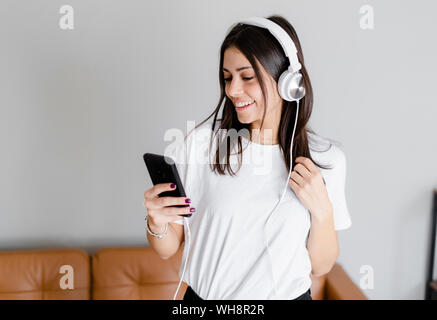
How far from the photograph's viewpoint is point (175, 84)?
4.75 ft

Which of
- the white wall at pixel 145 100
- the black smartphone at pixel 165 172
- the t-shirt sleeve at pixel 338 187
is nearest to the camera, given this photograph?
the black smartphone at pixel 165 172

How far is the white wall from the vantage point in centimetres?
139

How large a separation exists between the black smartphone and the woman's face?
0.19 metres

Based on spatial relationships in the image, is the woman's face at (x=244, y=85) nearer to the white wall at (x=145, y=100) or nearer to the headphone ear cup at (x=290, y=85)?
the headphone ear cup at (x=290, y=85)

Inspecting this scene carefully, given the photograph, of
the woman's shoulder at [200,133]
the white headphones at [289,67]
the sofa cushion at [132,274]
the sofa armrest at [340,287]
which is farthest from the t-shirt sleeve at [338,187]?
the sofa cushion at [132,274]

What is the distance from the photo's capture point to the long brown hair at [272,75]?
0.88m

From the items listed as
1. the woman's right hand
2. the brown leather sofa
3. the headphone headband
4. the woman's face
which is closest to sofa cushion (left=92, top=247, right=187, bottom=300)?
the brown leather sofa

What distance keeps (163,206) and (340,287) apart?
0.89m

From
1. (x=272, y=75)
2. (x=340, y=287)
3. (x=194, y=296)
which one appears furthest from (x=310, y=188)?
(x=340, y=287)

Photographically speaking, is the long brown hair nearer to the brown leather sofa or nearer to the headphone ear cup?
the headphone ear cup

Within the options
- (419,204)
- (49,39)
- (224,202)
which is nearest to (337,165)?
(224,202)

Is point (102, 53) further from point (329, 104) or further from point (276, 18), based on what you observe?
point (329, 104)

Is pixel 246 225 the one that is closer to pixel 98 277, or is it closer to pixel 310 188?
pixel 310 188

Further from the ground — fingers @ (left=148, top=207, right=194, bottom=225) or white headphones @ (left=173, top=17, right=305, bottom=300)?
white headphones @ (left=173, top=17, right=305, bottom=300)
